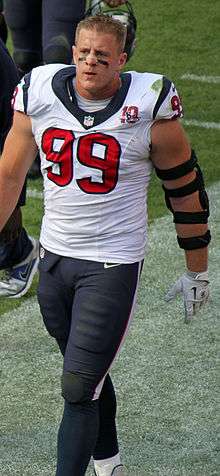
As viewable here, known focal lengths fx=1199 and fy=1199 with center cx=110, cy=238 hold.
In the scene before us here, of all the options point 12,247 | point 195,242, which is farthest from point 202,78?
point 195,242

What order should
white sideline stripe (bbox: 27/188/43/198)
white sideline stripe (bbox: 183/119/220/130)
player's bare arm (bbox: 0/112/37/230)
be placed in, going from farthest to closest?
white sideline stripe (bbox: 183/119/220/130), white sideline stripe (bbox: 27/188/43/198), player's bare arm (bbox: 0/112/37/230)

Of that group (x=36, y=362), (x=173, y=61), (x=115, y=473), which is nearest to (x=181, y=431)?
(x=115, y=473)

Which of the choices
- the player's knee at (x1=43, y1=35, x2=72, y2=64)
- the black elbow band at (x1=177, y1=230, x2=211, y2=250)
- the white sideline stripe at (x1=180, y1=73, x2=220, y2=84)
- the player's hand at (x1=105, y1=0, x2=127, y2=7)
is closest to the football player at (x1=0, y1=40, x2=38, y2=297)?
the player's knee at (x1=43, y1=35, x2=72, y2=64)

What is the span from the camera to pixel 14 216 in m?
5.88

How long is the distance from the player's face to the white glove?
2.55 ft

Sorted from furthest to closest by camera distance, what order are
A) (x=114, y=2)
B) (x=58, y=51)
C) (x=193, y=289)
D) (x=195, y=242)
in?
(x=114, y=2) < (x=58, y=51) < (x=193, y=289) < (x=195, y=242)

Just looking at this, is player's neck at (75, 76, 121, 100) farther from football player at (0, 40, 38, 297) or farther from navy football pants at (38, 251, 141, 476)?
football player at (0, 40, 38, 297)

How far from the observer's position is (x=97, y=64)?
13.0ft

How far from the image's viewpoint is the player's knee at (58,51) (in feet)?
22.5

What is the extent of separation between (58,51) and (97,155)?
9.88ft

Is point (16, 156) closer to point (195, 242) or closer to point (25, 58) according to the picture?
point (195, 242)

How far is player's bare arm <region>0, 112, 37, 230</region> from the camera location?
412cm

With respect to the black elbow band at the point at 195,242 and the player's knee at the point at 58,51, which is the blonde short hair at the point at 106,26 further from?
the player's knee at the point at 58,51

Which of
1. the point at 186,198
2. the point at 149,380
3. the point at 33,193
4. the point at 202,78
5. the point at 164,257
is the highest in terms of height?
the point at 186,198
